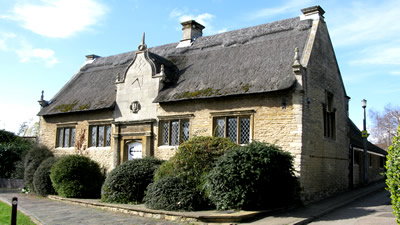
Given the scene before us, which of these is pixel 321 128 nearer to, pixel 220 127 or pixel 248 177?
pixel 220 127

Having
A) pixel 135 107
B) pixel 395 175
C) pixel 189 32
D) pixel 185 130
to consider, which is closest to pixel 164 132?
pixel 185 130

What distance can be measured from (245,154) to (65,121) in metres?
13.7

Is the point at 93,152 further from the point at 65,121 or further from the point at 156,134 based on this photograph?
the point at 156,134

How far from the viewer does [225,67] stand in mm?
16734

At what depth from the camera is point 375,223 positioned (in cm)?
1001

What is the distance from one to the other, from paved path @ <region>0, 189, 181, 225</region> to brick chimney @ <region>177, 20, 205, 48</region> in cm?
1045

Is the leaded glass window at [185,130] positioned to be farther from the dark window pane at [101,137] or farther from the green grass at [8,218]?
the green grass at [8,218]

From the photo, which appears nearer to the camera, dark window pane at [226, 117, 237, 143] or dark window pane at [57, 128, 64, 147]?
dark window pane at [226, 117, 237, 143]

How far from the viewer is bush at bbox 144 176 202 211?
38.5 feet

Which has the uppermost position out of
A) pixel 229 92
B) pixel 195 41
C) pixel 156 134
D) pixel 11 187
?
pixel 195 41

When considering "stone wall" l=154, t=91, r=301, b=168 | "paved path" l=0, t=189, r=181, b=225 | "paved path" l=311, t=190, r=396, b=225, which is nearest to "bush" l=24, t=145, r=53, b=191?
"paved path" l=0, t=189, r=181, b=225

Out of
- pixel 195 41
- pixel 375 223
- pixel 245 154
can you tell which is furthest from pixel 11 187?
pixel 375 223

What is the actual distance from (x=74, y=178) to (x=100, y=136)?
140 inches

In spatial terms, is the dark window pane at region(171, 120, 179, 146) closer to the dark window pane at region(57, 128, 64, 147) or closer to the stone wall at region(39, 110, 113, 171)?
the stone wall at region(39, 110, 113, 171)
